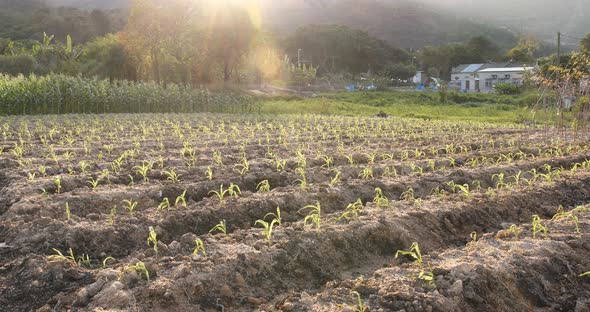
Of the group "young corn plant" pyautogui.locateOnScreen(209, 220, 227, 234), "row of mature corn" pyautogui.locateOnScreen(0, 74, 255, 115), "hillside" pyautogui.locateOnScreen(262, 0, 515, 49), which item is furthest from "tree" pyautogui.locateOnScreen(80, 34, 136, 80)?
"hillside" pyautogui.locateOnScreen(262, 0, 515, 49)

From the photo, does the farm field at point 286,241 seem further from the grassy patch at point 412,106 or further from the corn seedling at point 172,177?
the grassy patch at point 412,106

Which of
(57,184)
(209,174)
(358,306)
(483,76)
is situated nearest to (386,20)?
(483,76)

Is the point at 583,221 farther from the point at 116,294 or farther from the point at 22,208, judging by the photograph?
the point at 22,208

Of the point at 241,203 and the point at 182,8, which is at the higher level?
the point at 182,8

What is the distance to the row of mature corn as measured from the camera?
47.3ft

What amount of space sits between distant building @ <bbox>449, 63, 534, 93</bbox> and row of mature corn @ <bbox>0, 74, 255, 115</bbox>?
35.5 m

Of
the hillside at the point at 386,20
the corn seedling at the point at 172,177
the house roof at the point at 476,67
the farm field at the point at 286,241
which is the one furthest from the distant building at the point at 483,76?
the corn seedling at the point at 172,177

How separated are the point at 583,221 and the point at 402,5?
119263 millimetres

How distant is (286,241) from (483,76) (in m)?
51.9

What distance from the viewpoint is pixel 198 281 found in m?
2.74

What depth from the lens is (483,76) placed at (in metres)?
50.1

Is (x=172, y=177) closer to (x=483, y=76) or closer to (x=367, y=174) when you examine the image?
(x=367, y=174)

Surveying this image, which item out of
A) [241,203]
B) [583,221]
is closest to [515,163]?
[583,221]

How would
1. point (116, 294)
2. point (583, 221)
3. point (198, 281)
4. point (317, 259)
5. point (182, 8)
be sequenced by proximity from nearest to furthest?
point (116, 294) → point (198, 281) → point (317, 259) → point (583, 221) → point (182, 8)
